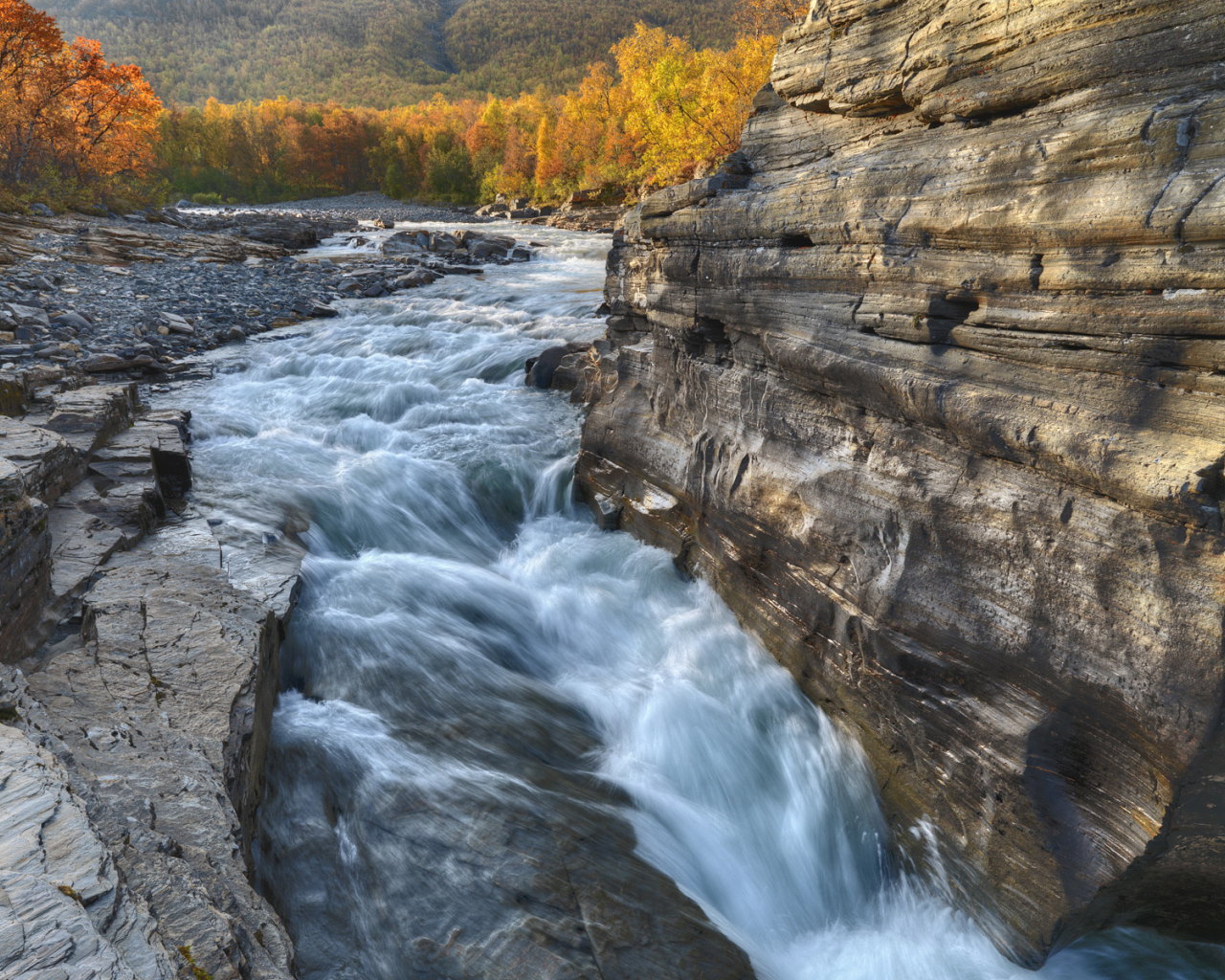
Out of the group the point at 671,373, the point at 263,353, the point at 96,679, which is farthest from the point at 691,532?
the point at 263,353

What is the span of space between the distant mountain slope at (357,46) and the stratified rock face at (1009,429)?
161486 mm

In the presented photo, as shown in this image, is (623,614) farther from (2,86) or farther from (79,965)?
(2,86)

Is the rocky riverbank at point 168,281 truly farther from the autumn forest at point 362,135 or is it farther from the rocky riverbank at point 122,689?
the autumn forest at point 362,135

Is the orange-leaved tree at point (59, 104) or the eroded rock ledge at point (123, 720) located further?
the orange-leaved tree at point (59, 104)

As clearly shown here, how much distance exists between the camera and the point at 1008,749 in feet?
13.5

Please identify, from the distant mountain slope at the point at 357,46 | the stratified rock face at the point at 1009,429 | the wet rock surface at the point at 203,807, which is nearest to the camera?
the wet rock surface at the point at 203,807

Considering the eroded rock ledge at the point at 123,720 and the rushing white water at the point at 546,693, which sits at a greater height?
the eroded rock ledge at the point at 123,720

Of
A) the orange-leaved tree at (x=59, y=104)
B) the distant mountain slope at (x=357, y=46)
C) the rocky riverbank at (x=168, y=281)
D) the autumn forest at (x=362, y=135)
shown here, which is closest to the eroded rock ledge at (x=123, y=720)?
the rocky riverbank at (x=168, y=281)

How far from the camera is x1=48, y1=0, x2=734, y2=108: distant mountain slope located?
16000 centimetres

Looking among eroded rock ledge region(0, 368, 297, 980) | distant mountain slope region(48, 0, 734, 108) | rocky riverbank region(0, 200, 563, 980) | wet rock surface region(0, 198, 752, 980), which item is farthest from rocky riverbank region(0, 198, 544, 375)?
distant mountain slope region(48, 0, 734, 108)

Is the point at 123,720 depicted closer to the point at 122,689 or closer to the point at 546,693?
the point at 122,689

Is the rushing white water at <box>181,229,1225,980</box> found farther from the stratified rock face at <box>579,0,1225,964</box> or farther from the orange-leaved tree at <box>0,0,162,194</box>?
the orange-leaved tree at <box>0,0,162,194</box>

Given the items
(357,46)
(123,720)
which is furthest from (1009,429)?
(357,46)

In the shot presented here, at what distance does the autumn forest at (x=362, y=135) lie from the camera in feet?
95.7
